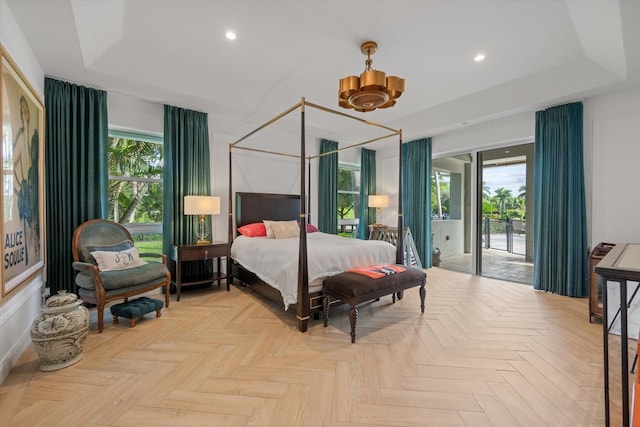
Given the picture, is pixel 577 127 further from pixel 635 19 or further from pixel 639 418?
pixel 639 418

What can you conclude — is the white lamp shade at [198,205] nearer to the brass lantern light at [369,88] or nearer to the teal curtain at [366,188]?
the brass lantern light at [369,88]

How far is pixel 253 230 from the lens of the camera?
168 inches

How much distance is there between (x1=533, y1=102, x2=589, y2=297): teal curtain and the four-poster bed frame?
2029mm

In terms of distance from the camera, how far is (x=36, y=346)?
1.99 m

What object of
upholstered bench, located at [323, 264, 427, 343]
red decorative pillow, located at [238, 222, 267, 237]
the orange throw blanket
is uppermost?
red decorative pillow, located at [238, 222, 267, 237]

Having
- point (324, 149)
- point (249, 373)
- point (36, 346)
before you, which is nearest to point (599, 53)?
point (324, 149)

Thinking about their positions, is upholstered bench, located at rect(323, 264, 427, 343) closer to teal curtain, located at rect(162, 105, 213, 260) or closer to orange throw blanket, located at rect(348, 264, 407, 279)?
orange throw blanket, located at rect(348, 264, 407, 279)

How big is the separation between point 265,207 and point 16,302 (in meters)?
3.09

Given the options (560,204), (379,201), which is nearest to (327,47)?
(379,201)

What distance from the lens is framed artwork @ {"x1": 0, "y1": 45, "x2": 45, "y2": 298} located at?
1.98m

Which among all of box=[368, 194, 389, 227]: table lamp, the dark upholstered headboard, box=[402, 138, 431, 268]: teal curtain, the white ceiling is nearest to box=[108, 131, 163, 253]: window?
the white ceiling

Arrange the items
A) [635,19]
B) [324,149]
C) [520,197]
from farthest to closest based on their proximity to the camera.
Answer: [324,149] → [520,197] → [635,19]

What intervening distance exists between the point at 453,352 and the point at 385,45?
9.74 ft

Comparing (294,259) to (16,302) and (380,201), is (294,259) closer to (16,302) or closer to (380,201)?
(16,302)
